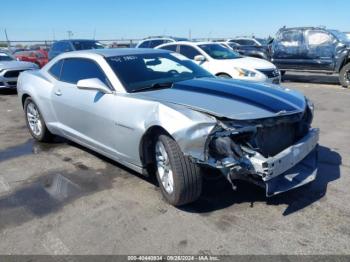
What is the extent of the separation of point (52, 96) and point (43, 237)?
2.69 m

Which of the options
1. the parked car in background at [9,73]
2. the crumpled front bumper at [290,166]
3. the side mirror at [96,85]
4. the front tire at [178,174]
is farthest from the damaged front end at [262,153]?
the parked car in background at [9,73]

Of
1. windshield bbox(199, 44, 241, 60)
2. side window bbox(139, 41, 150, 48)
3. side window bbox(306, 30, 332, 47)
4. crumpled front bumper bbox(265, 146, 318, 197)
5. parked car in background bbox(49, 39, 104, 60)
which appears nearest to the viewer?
crumpled front bumper bbox(265, 146, 318, 197)

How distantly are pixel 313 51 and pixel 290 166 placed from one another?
1103 cm

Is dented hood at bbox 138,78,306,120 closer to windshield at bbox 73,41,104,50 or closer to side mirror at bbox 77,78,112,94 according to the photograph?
side mirror at bbox 77,78,112,94

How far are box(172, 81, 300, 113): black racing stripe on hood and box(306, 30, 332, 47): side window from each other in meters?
10.3

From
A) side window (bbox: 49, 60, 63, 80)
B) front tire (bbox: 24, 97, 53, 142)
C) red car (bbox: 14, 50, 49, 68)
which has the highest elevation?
side window (bbox: 49, 60, 63, 80)

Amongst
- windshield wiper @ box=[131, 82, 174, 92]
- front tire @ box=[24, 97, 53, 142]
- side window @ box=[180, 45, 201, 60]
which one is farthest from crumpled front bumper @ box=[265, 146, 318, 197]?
side window @ box=[180, 45, 201, 60]

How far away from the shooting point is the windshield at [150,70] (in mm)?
4582

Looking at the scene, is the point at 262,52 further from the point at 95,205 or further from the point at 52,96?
the point at 95,205

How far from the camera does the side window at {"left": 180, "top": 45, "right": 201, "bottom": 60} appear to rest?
11.2m

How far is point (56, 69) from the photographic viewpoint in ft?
19.2

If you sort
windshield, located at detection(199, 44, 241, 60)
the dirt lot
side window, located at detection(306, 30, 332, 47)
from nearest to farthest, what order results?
the dirt lot, windshield, located at detection(199, 44, 241, 60), side window, located at detection(306, 30, 332, 47)

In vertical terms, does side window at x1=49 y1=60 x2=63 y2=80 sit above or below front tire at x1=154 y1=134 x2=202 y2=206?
above

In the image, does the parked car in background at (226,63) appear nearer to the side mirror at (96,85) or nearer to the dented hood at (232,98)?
the dented hood at (232,98)
